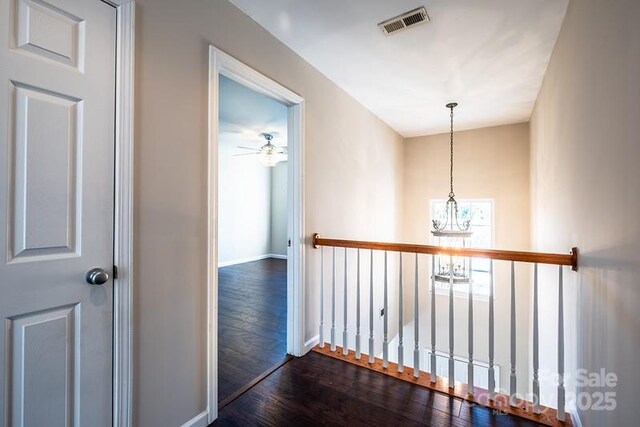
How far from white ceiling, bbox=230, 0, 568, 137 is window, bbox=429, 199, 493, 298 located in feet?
5.47

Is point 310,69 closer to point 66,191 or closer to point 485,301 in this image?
point 66,191

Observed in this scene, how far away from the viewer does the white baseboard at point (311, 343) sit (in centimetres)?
243

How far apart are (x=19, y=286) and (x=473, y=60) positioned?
3233 mm

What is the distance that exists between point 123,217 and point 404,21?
2.10 meters

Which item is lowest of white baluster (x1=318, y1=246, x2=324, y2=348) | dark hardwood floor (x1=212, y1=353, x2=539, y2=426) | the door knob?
dark hardwood floor (x1=212, y1=353, x2=539, y2=426)

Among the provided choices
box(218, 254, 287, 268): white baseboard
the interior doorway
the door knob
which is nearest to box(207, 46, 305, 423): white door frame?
the interior doorway

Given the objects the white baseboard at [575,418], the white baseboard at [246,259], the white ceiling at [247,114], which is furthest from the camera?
the white baseboard at [246,259]

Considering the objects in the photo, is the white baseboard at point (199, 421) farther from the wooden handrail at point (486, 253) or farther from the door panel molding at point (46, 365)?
the wooden handrail at point (486, 253)

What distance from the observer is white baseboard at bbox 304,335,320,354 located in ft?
7.96

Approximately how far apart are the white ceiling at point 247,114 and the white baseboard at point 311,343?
221 cm

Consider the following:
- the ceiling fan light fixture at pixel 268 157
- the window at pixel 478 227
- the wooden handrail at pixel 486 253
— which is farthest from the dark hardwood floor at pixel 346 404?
the ceiling fan light fixture at pixel 268 157

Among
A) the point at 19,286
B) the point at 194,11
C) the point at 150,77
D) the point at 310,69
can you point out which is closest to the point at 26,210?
the point at 19,286

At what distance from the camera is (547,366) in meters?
2.47

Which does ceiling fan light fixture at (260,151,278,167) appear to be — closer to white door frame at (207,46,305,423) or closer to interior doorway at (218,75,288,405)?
interior doorway at (218,75,288,405)
